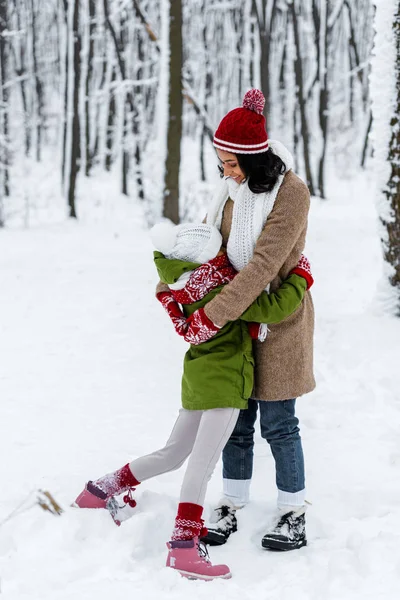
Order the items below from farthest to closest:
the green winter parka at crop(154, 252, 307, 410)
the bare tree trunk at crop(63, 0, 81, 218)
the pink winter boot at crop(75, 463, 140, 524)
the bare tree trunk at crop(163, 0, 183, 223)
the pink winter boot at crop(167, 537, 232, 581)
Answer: the bare tree trunk at crop(63, 0, 81, 218), the bare tree trunk at crop(163, 0, 183, 223), the pink winter boot at crop(75, 463, 140, 524), the green winter parka at crop(154, 252, 307, 410), the pink winter boot at crop(167, 537, 232, 581)

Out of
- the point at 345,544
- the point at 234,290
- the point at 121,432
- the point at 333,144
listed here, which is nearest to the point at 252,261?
the point at 234,290

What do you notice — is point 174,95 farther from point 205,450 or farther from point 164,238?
point 205,450

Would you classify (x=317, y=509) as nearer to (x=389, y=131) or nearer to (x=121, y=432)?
(x=121, y=432)

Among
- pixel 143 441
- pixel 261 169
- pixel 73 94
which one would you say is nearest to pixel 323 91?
pixel 73 94

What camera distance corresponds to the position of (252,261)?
2898mm

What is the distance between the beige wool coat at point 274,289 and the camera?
2881mm

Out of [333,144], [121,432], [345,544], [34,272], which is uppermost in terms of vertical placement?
[345,544]

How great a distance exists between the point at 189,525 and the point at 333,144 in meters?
34.9

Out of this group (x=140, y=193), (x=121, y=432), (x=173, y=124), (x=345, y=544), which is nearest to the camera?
(x=345, y=544)

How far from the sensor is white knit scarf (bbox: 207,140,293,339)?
297 centimetres

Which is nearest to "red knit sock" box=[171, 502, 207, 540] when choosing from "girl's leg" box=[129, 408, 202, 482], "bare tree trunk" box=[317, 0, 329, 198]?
"girl's leg" box=[129, 408, 202, 482]

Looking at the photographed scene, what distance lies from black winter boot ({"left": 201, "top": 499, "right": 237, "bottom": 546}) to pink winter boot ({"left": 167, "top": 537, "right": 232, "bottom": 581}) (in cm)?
33

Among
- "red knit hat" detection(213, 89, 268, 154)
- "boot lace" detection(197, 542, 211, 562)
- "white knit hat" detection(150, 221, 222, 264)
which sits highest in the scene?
"red knit hat" detection(213, 89, 268, 154)

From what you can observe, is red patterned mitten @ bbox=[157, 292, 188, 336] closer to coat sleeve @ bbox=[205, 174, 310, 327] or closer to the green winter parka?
the green winter parka
